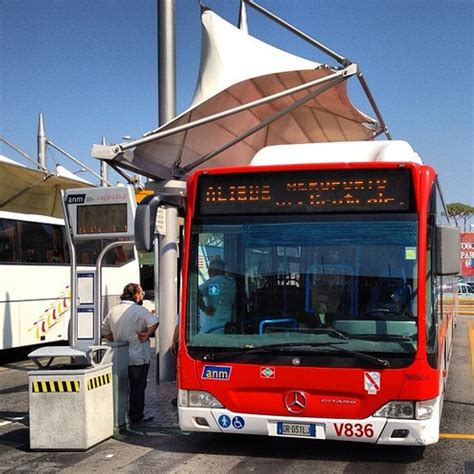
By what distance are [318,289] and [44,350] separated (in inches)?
124

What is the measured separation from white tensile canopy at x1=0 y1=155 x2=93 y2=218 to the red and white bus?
32.9 feet

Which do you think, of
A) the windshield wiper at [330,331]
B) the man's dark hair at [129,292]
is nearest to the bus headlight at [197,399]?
the windshield wiper at [330,331]

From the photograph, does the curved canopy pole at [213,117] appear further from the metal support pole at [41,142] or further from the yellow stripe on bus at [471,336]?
the metal support pole at [41,142]

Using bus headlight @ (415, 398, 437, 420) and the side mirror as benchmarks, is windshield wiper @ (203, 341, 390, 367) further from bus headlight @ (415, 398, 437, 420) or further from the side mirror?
the side mirror

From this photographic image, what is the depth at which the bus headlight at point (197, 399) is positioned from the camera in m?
6.57

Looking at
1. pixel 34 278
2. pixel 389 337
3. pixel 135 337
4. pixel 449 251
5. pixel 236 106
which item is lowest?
pixel 135 337

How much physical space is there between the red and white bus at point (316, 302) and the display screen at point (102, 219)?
1.40 meters

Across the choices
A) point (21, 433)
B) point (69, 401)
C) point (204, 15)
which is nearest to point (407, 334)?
point (69, 401)

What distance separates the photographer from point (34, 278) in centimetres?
1565

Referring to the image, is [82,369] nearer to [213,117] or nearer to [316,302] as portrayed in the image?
[316,302]

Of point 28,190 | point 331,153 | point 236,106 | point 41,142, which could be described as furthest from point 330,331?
point 41,142

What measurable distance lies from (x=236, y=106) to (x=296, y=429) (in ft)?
21.7

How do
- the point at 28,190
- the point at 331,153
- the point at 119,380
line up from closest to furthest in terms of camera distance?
the point at 331,153, the point at 119,380, the point at 28,190

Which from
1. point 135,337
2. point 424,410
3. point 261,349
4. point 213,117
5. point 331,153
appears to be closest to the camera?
point 424,410
